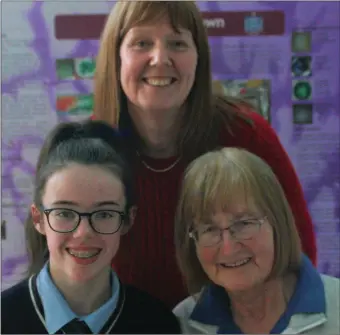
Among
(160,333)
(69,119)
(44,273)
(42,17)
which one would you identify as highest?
(42,17)

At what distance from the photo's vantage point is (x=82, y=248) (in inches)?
26.2

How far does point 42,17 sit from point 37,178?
0.92ft

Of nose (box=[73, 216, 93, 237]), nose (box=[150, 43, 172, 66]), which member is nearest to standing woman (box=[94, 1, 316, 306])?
nose (box=[150, 43, 172, 66])

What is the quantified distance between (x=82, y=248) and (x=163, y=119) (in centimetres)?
24

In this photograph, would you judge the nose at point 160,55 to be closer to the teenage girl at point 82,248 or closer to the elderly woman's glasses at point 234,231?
the teenage girl at point 82,248

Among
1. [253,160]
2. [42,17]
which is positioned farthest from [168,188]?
[42,17]

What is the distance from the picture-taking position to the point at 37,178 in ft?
2.38

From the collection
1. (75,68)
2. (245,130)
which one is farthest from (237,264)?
(75,68)

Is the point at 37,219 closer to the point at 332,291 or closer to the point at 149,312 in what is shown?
the point at 149,312

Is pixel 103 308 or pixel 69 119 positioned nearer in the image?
pixel 103 308

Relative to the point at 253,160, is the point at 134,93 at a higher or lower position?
higher

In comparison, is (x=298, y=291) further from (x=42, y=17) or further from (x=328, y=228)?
(x=42, y=17)

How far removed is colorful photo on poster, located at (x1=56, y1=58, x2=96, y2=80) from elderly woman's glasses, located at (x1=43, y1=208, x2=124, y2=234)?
0.82ft

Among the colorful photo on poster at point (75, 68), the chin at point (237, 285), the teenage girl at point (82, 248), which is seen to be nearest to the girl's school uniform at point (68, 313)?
the teenage girl at point (82, 248)
